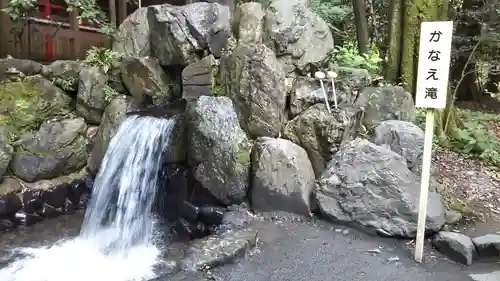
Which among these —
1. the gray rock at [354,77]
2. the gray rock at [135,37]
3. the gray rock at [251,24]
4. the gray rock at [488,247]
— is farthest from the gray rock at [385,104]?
Answer: the gray rock at [135,37]

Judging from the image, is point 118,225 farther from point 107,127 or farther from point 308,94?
point 308,94

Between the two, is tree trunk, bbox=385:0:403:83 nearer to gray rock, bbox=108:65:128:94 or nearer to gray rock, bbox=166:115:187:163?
gray rock, bbox=166:115:187:163

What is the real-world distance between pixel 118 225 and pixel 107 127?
194 centimetres

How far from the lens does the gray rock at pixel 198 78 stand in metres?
7.13

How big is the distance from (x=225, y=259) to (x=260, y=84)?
299cm

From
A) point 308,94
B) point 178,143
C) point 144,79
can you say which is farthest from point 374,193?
point 144,79

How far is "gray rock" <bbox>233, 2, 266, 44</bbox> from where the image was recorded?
24.0 feet

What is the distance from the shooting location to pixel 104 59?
7.80 metres

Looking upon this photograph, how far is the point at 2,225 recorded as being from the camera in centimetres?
622

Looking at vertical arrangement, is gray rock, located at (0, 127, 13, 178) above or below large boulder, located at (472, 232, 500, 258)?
above

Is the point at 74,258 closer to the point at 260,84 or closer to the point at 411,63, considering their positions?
the point at 260,84

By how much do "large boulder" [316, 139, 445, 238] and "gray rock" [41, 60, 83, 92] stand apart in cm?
504

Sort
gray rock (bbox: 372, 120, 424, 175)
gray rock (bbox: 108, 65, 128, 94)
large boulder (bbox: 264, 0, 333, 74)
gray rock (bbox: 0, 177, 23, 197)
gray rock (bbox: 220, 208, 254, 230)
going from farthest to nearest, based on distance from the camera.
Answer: gray rock (bbox: 108, 65, 128, 94), large boulder (bbox: 264, 0, 333, 74), gray rock (bbox: 0, 177, 23, 197), gray rock (bbox: 372, 120, 424, 175), gray rock (bbox: 220, 208, 254, 230)

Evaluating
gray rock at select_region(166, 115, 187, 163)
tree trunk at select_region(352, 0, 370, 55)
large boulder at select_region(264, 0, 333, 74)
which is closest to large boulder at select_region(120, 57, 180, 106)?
gray rock at select_region(166, 115, 187, 163)
